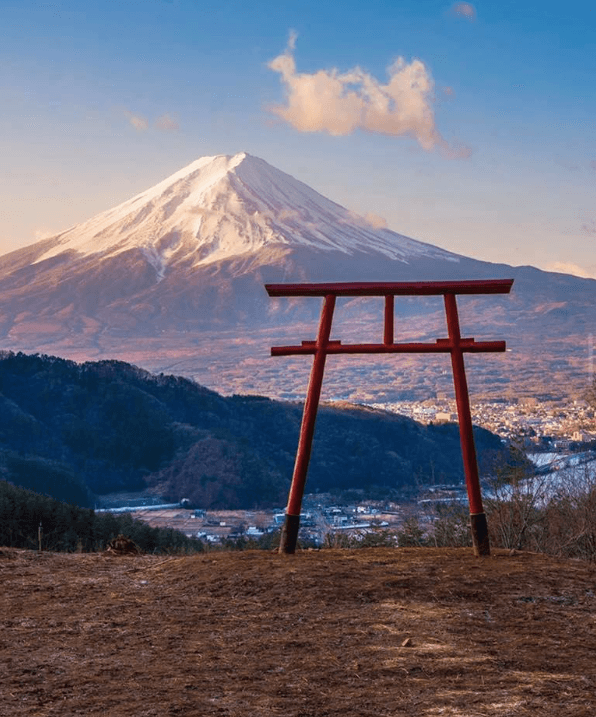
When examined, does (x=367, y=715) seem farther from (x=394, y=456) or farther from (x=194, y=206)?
(x=194, y=206)

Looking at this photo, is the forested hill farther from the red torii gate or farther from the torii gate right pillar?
the torii gate right pillar

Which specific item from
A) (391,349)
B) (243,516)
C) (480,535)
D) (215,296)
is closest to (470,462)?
(480,535)

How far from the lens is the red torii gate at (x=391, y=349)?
9438mm

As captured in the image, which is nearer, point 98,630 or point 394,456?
point 98,630

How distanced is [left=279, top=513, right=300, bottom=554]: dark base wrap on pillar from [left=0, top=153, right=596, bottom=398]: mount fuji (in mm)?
129415

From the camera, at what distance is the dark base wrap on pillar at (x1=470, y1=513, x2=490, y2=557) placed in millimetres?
9359

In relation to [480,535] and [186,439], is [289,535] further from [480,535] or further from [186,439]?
[186,439]

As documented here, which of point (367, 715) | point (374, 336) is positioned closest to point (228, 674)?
point (367, 715)

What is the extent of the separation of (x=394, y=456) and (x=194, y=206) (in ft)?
478

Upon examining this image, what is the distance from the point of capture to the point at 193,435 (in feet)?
177

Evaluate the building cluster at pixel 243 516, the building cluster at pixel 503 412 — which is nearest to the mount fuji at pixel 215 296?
the building cluster at pixel 503 412

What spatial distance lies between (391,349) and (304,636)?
323cm

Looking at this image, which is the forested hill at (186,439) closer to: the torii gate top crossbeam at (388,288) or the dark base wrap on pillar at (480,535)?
the torii gate top crossbeam at (388,288)

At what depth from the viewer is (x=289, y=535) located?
9.53m
